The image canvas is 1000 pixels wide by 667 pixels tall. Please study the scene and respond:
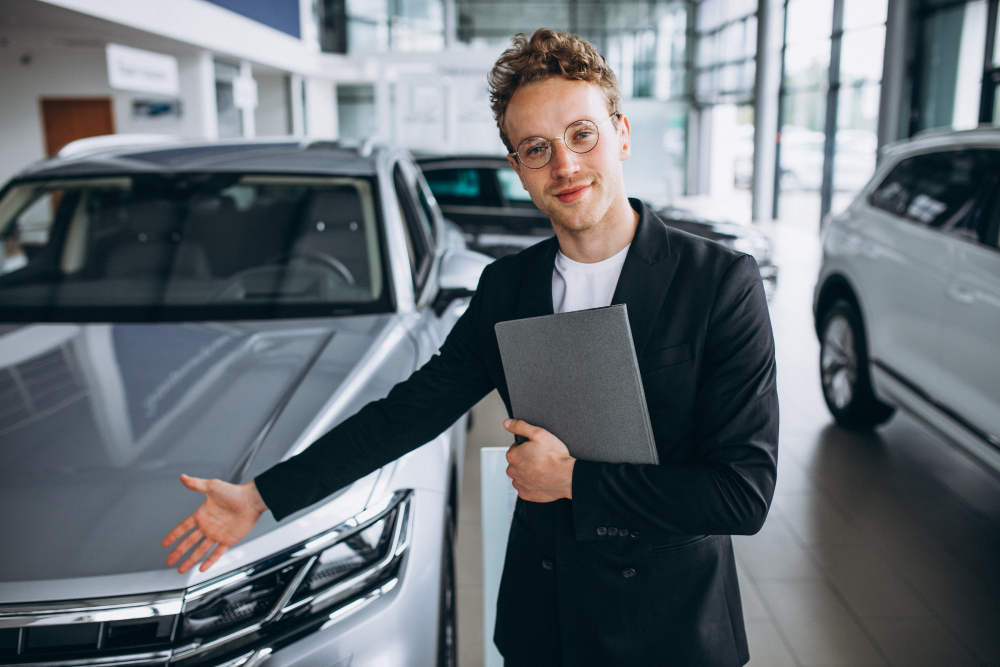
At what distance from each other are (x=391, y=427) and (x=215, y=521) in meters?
0.33

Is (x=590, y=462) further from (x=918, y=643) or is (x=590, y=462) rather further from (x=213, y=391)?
(x=918, y=643)

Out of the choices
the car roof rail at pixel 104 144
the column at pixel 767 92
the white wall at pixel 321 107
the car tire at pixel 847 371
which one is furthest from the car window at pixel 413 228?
the white wall at pixel 321 107

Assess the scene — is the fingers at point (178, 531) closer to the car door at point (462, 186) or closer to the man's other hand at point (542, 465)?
the man's other hand at point (542, 465)

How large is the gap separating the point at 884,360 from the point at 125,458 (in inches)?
130

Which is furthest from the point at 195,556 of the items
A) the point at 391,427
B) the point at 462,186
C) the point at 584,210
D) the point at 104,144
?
the point at 462,186

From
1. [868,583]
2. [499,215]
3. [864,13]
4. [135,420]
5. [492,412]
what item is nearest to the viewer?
[135,420]

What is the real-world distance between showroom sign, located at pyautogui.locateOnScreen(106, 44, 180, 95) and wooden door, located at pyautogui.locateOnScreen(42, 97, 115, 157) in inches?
154

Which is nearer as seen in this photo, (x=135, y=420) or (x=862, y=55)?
(x=135, y=420)

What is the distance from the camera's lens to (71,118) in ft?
43.1

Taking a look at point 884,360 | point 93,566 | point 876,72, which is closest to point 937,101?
point 876,72

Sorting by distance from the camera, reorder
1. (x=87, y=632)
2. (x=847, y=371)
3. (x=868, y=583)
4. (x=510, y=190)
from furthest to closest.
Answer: (x=510, y=190)
(x=847, y=371)
(x=868, y=583)
(x=87, y=632)

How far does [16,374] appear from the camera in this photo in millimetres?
1932

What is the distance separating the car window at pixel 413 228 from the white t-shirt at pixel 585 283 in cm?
135

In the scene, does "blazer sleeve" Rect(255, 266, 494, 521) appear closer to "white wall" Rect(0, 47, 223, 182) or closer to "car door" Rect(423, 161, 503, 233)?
"car door" Rect(423, 161, 503, 233)
